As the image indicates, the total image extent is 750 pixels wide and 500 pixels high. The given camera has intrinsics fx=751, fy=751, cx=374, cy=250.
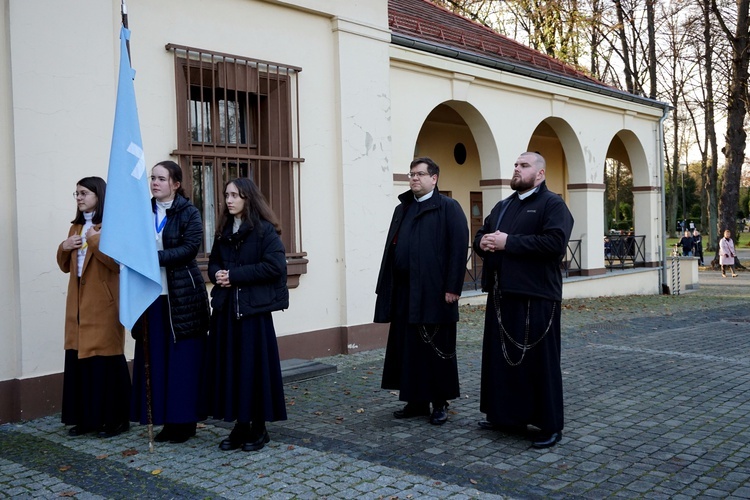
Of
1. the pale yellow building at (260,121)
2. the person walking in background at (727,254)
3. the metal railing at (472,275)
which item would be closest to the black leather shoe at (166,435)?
the pale yellow building at (260,121)

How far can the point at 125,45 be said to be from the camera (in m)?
5.57

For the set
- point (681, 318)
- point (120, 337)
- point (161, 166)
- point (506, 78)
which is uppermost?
point (506, 78)

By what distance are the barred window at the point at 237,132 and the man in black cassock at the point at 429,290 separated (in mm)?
2951

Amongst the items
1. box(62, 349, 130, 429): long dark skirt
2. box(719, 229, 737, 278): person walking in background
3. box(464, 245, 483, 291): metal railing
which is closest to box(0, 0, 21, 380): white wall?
box(62, 349, 130, 429): long dark skirt

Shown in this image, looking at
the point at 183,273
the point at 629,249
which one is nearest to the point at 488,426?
the point at 183,273

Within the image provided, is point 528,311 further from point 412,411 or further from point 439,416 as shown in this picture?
point 412,411

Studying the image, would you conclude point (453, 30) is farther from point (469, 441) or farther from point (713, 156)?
point (713, 156)

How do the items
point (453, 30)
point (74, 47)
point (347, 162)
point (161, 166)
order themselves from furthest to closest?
point (453, 30) < point (347, 162) < point (74, 47) < point (161, 166)

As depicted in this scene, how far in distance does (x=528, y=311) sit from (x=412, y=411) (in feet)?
4.58

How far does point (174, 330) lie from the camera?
5.40m

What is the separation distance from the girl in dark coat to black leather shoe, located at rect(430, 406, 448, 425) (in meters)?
1.31

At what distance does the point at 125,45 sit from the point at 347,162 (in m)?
4.25

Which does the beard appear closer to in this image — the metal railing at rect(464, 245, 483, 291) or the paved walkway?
the paved walkway

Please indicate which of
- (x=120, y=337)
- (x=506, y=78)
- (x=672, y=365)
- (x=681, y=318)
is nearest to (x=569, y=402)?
(x=672, y=365)
